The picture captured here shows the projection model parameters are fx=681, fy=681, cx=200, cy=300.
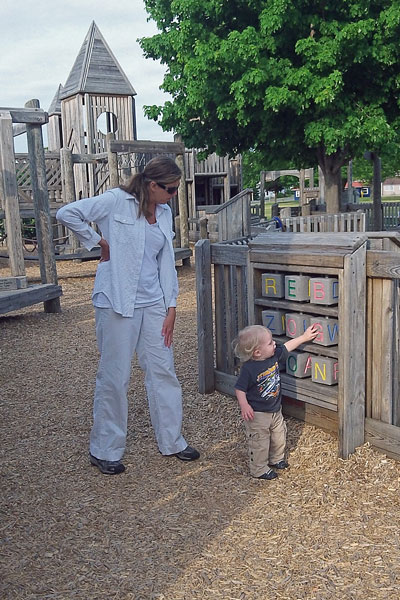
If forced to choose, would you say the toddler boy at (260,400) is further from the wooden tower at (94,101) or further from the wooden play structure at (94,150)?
the wooden tower at (94,101)

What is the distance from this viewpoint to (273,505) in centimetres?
362

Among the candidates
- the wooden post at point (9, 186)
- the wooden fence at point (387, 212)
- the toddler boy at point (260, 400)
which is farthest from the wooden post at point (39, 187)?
the wooden fence at point (387, 212)

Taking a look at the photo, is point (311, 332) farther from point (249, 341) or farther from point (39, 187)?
point (39, 187)

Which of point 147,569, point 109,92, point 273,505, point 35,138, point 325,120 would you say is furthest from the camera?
point 109,92

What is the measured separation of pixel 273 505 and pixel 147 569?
2.85ft

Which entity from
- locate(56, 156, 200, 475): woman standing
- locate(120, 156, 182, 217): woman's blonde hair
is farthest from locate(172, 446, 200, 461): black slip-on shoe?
locate(120, 156, 182, 217): woman's blonde hair

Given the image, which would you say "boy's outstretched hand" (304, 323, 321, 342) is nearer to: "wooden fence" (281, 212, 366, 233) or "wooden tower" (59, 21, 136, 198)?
"wooden fence" (281, 212, 366, 233)

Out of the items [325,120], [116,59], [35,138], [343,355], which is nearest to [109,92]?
[116,59]

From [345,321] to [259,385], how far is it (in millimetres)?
631

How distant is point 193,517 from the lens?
352 centimetres

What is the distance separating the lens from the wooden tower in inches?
851

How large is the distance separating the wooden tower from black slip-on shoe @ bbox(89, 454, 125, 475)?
18183 mm

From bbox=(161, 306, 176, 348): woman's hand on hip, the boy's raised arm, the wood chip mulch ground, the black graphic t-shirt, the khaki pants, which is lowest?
the wood chip mulch ground

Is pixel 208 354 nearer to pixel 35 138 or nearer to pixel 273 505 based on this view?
pixel 273 505
